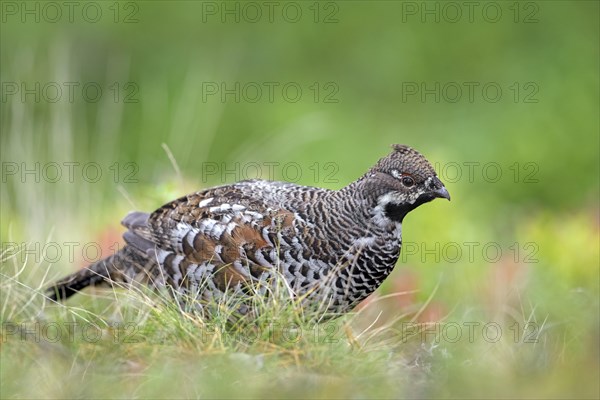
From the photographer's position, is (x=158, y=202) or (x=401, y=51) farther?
(x=401, y=51)

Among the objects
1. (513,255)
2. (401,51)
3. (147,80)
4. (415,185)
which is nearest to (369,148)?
(401,51)

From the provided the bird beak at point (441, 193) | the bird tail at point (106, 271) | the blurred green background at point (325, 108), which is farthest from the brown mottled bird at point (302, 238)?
the blurred green background at point (325, 108)

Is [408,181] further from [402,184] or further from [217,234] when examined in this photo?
[217,234]

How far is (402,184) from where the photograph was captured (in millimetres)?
5941

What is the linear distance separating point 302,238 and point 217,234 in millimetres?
555

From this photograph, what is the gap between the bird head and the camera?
19.4 feet

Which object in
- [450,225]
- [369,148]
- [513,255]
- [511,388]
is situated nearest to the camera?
[511,388]

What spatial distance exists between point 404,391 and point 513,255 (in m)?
4.08

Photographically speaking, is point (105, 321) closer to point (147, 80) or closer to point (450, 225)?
point (450, 225)

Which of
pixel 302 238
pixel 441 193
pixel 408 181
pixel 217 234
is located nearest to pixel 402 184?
pixel 408 181

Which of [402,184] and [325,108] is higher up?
[402,184]

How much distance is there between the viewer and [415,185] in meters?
5.92

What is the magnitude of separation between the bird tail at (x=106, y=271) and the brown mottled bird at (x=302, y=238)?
29cm

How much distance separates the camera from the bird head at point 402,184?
5.90 m
